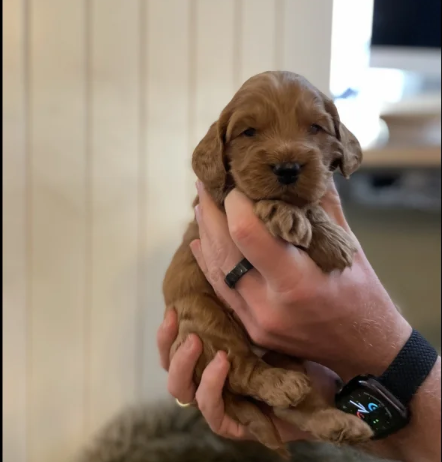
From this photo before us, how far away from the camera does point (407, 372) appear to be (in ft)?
3.83

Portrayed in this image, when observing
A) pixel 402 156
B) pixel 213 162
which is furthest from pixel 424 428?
pixel 402 156

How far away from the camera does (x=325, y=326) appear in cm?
120

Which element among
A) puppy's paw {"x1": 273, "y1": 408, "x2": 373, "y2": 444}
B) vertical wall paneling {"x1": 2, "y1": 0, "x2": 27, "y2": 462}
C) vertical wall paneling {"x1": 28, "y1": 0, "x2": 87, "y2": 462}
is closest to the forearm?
puppy's paw {"x1": 273, "y1": 408, "x2": 373, "y2": 444}

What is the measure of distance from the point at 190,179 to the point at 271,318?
0.93 meters

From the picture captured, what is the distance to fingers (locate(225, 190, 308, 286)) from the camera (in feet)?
3.69

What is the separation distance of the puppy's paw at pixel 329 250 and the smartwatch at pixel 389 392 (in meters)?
0.23

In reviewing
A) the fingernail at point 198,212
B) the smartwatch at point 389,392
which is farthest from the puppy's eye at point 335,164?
the smartwatch at point 389,392

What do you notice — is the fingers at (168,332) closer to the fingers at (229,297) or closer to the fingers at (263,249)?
the fingers at (229,297)

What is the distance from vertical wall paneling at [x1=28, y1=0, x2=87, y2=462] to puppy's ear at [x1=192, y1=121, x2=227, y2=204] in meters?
0.78

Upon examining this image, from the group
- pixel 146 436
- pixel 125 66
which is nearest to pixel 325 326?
pixel 146 436

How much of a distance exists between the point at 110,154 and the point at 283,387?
113 centimetres

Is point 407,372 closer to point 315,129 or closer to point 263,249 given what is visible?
point 263,249

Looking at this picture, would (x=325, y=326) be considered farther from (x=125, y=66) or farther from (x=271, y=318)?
(x=125, y=66)

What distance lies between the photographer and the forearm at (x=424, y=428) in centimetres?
112
